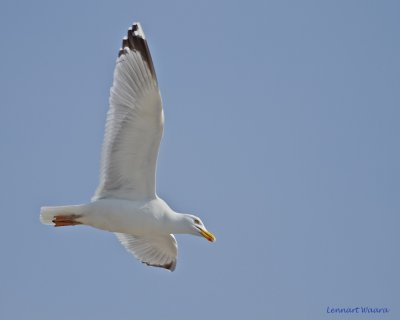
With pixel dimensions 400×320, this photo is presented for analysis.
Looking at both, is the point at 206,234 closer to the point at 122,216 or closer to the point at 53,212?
the point at 122,216

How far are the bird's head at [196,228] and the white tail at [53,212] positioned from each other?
1.49 m

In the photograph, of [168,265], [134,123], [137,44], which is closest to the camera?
[134,123]

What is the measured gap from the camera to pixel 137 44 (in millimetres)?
13008

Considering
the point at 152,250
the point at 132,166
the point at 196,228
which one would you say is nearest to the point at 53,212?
the point at 132,166

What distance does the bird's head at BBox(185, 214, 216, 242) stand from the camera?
1336 cm

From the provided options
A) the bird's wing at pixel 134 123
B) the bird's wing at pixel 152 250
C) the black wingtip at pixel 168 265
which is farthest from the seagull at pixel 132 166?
the black wingtip at pixel 168 265

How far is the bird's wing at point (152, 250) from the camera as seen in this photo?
14.9 meters

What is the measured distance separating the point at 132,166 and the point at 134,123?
65cm

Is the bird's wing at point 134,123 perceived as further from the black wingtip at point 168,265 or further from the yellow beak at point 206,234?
the black wingtip at point 168,265

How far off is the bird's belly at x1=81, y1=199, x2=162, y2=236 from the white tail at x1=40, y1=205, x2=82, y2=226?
0.14 meters

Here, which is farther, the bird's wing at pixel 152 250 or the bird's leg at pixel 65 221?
the bird's wing at pixel 152 250

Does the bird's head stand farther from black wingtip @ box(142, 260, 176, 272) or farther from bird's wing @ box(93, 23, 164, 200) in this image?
black wingtip @ box(142, 260, 176, 272)

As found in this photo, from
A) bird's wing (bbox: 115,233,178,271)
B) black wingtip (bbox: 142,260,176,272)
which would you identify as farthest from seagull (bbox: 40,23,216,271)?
black wingtip (bbox: 142,260,176,272)

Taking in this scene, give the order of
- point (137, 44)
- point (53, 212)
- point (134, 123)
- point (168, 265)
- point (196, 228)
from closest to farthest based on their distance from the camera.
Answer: point (134, 123) < point (137, 44) < point (53, 212) < point (196, 228) < point (168, 265)
